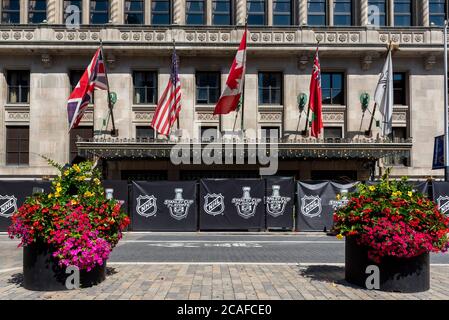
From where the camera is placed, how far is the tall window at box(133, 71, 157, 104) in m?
28.9

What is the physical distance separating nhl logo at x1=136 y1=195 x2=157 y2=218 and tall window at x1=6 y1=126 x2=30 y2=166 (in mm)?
12100

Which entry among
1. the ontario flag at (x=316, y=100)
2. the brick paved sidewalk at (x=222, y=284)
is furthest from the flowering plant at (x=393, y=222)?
the ontario flag at (x=316, y=100)

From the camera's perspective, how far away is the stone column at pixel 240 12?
29.3 m

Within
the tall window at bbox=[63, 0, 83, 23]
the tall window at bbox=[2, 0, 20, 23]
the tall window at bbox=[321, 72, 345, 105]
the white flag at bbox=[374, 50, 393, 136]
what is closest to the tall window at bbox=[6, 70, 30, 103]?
the tall window at bbox=[2, 0, 20, 23]

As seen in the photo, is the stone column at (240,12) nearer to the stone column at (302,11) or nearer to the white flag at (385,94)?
the stone column at (302,11)

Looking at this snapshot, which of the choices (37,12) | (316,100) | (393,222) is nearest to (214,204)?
(316,100)

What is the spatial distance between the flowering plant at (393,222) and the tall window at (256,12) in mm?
24105

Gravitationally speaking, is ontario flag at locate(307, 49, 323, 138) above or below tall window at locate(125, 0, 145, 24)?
below

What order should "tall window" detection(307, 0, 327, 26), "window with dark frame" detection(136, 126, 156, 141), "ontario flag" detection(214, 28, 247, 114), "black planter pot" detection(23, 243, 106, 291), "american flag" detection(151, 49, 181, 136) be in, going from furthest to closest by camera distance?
"tall window" detection(307, 0, 327, 26), "window with dark frame" detection(136, 126, 156, 141), "american flag" detection(151, 49, 181, 136), "ontario flag" detection(214, 28, 247, 114), "black planter pot" detection(23, 243, 106, 291)

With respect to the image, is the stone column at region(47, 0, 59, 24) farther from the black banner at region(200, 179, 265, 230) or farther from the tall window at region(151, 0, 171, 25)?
the black banner at region(200, 179, 265, 230)

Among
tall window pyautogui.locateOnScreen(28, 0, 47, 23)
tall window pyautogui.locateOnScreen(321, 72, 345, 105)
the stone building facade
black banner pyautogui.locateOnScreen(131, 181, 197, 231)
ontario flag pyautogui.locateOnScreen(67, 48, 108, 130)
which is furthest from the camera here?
tall window pyautogui.locateOnScreen(28, 0, 47, 23)

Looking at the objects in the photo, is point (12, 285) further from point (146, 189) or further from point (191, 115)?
point (191, 115)

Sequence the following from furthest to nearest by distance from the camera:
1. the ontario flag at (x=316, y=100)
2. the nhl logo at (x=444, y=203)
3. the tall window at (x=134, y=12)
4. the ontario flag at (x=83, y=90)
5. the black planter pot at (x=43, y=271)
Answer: the tall window at (x=134, y=12) < the ontario flag at (x=316, y=100) < the ontario flag at (x=83, y=90) < the nhl logo at (x=444, y=203) < the black planter pot at (x=43, y=271)

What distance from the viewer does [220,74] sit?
29.1m
